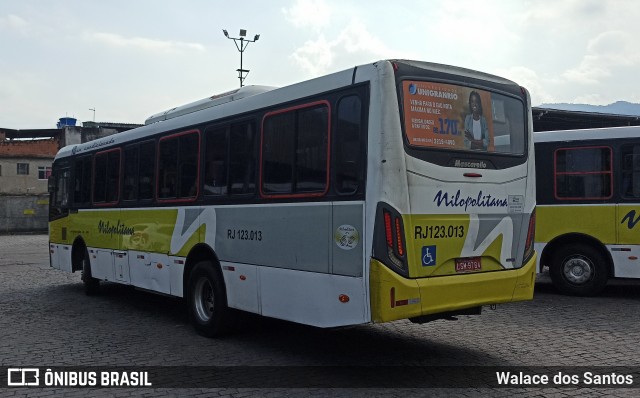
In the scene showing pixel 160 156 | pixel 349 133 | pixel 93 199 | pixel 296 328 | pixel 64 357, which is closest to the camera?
pixel 349 133

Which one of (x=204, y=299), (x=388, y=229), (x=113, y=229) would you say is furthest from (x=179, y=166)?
(x=388, y=229)

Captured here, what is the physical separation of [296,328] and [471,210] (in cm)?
366

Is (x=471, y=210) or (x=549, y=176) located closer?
(x=471, y=210)

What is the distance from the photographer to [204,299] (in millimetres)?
8984

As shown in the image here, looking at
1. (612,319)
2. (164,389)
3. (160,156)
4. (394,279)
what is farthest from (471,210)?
(160,156)

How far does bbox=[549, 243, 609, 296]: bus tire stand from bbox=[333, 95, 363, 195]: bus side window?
7.49 metres

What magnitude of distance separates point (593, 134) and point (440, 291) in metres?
7.46

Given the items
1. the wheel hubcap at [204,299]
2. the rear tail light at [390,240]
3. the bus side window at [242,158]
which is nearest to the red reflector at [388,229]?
the rear tail light at [390,240]

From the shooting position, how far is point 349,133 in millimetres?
6523

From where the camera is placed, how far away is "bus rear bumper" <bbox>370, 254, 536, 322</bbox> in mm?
6051

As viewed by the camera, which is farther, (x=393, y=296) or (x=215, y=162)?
(x=215, y=162)

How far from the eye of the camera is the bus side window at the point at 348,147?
6.41 m

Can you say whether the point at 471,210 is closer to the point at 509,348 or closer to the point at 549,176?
the point at 509,348

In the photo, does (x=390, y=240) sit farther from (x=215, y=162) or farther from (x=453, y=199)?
(x=215, y=162)
